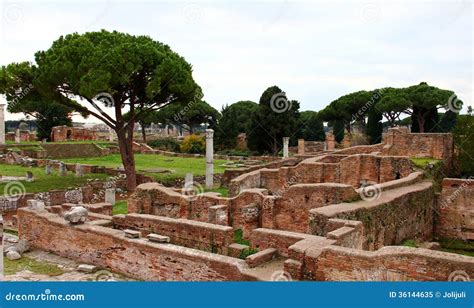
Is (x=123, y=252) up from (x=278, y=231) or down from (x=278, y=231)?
down

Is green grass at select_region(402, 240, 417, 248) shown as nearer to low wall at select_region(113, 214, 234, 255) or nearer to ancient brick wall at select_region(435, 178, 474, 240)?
ancient brick wall at select_region(435, 178, 474, 240)

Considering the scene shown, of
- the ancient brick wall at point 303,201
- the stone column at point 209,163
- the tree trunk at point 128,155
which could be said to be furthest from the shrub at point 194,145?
the ancient brick wall at point 303,201

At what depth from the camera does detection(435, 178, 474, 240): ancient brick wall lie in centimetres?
1584

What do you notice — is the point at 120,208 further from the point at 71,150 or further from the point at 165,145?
the point at 165,145

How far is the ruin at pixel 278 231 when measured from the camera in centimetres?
740

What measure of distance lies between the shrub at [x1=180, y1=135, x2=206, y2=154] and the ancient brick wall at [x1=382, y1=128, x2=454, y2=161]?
81.7ft

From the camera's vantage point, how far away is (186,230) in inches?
410

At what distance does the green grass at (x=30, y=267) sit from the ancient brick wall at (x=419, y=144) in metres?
16.5

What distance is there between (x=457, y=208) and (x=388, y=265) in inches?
408

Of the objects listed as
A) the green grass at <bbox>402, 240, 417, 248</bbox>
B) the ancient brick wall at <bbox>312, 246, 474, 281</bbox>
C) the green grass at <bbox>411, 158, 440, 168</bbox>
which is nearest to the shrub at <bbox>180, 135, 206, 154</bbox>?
the green grass at <bbox>411, 158, 440, 168</bbox>

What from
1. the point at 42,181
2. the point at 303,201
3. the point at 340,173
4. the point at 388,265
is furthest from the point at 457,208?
the point at 42,181

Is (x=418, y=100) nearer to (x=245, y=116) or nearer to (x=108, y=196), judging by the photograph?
(x=245, y=116)

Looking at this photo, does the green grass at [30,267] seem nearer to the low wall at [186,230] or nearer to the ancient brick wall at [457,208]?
the low wall at [186,230]

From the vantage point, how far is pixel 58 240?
11.0m
